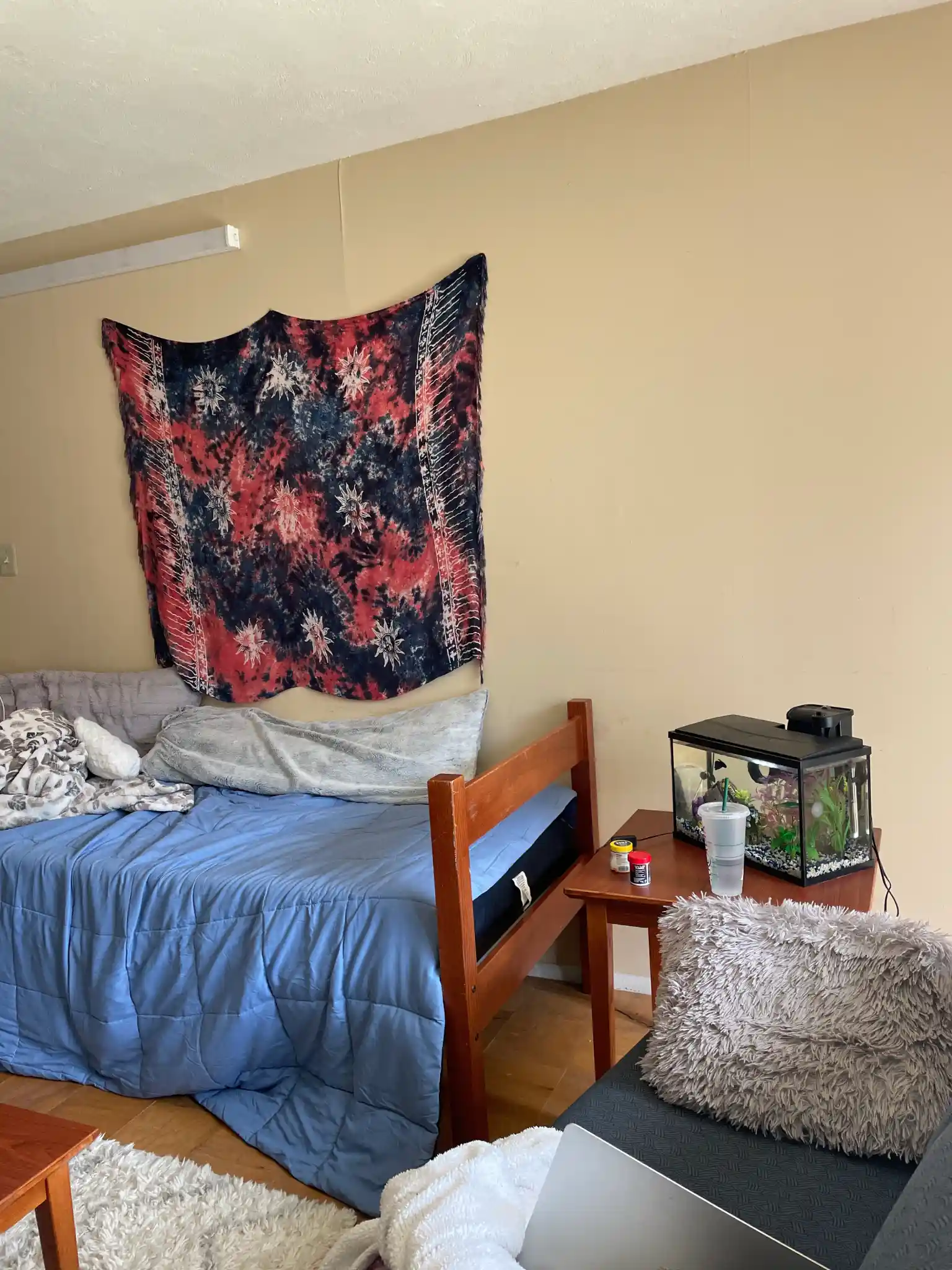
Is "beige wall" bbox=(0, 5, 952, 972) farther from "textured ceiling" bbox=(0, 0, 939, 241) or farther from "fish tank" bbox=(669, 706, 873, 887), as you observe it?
"fish tank" bbox=(669, 706, 873, 887)

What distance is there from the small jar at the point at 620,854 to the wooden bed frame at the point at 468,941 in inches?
3.8

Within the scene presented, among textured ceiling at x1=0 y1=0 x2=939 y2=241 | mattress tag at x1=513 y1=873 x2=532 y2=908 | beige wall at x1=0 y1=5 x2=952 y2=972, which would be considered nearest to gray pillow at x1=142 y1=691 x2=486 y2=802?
beige wall at x1=0 y1=5 x2=952 y2=972

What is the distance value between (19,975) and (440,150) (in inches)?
93.4

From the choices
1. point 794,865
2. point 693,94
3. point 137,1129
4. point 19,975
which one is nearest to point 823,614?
point 794,865

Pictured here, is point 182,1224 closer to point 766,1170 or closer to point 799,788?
point 766,1170

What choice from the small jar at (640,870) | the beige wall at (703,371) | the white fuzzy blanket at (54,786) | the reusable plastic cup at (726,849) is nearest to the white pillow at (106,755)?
the white fuzzy blanket at (54,786)

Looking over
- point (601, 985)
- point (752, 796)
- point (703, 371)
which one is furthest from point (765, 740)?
point (703, 371)

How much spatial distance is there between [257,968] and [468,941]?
508 mm

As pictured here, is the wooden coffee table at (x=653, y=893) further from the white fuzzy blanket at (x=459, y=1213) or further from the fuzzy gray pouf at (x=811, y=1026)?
the white fuzzy blanket at (x=459, y=1213)

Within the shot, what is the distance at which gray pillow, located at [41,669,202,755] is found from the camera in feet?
9.39

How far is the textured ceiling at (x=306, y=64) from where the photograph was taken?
1.84 meters

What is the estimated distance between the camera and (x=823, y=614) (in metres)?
2.10

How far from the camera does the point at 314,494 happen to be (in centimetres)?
267

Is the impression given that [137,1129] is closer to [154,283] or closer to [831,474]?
[831,474]
